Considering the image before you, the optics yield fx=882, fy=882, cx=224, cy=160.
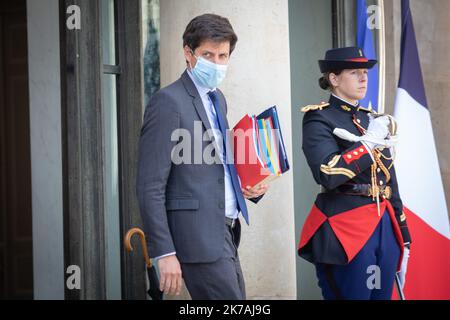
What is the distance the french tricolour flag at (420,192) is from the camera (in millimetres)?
5605

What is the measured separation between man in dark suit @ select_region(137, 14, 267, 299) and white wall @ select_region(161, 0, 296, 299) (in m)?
1.34

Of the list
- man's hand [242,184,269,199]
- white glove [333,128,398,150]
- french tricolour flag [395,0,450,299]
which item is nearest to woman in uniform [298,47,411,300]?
white glove [333,128,398,150]

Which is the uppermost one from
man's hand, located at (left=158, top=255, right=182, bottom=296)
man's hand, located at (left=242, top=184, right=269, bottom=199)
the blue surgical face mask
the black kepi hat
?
the black kepi hat

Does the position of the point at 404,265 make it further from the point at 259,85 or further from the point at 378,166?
the point at 259,85

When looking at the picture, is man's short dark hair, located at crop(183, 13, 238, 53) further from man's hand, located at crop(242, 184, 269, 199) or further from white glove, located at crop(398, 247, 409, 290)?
white glove, located at crop(398, 247, 409, 290)

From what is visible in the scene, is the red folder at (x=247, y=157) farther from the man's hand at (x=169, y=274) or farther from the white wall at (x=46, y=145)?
the white wall at (x=46, y=145)

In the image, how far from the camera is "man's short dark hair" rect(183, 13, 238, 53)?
370 centimetres

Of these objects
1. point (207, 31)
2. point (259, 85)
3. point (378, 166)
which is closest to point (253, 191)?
point (207, 31)

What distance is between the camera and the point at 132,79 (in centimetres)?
548

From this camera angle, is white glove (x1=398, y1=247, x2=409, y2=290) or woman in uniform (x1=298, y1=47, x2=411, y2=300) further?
white glove (x1=398, y1=247, x2=409, y2=290)

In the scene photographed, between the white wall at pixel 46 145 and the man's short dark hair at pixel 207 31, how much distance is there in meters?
1.35

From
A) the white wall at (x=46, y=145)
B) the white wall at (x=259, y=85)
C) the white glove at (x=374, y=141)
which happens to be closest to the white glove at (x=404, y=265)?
the white glove at (x=374, y=141)
